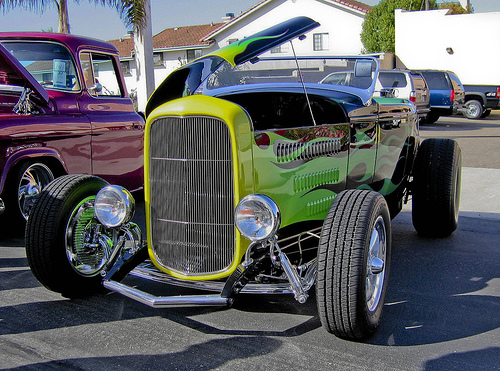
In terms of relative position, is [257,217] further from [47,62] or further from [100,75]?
[100,75]

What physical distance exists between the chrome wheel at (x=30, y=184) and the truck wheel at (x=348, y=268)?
11.4 ft

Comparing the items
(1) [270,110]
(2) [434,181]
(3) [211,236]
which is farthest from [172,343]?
(2) [434,181]

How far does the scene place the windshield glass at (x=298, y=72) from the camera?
14.9 ft

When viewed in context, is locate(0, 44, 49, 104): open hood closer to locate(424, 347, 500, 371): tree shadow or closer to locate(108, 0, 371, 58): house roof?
locate(424, 347, 500, 371): tree shadow

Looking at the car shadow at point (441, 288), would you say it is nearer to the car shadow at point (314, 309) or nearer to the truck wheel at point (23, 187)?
the car shadow at point (314, 309)

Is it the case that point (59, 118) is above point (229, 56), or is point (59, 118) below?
below

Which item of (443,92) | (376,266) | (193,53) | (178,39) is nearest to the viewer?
(376,266)

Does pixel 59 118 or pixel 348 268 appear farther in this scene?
pixel 59 118

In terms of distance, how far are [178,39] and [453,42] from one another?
20.6 metres

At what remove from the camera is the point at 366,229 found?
3018 millimetres

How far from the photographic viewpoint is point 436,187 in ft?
16.5

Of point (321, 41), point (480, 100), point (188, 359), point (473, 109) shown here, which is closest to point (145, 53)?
point (188, 359)

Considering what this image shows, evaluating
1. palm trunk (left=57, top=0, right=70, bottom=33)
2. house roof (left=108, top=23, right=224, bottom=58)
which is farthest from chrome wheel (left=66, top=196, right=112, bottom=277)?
house roof (left=108, top=23, right=224, bottom=58)

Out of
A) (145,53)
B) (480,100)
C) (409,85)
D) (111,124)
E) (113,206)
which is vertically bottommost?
(113,206)
